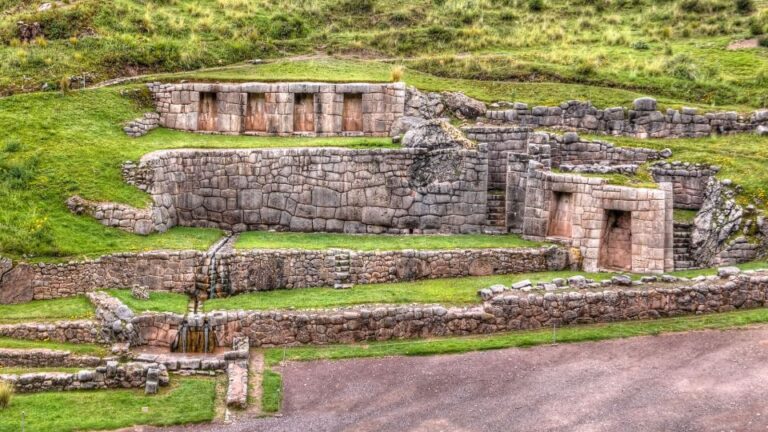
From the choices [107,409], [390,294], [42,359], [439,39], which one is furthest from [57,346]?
[439,39]

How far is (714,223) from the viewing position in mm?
28219

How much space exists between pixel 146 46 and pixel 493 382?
21148 millimetres

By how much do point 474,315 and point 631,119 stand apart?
41.6 feet

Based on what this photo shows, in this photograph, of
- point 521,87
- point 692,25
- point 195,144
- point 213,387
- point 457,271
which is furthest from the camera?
point 692,25

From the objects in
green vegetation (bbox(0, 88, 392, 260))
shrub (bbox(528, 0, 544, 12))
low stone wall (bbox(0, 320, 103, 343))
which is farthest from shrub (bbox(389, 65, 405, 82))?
low stone wall (bbox(0, 320, 103, 343))

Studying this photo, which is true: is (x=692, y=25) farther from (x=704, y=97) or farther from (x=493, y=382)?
(x=493, y=382)

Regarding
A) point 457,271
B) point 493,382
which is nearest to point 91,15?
point 457,271

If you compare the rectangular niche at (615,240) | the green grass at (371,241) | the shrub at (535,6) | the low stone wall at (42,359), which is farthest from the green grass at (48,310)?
the shrub at (535,6)

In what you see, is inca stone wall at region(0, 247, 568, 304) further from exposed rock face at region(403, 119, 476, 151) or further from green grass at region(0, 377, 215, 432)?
green grass at region(0, 377, 215, 432)

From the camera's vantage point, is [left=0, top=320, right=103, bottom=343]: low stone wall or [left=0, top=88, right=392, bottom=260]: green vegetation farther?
[left=0, top=88, right=392, bottom=260]: green vegetation

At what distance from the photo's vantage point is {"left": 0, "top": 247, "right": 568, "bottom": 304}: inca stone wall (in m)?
25.9

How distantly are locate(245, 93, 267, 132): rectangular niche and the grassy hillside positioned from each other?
4.84 m

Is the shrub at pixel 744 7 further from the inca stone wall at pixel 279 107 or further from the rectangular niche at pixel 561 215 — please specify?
the rectangular niche at pixel 561 215

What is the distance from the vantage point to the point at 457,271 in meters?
27.2
